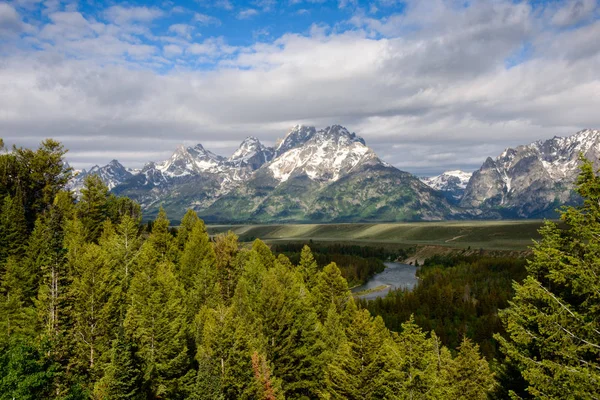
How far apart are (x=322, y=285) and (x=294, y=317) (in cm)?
2758

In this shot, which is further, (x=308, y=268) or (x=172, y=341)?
(x=308, y=268)

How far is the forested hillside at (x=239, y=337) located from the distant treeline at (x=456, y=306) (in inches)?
1965

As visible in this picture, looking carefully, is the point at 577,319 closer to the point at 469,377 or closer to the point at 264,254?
the point at 469,377

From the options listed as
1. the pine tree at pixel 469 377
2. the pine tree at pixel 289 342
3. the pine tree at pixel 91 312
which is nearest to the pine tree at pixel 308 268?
the pine tree at pixel 289 342

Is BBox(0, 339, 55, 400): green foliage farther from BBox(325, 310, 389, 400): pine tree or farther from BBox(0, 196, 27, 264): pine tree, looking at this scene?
BBox(0, 196, 27, 264): pine tree

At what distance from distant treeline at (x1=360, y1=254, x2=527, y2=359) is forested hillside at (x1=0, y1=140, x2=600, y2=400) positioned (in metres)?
49.9

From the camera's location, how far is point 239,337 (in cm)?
3953

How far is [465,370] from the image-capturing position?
46906 mm

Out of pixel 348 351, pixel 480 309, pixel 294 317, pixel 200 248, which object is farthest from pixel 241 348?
pixel 480 309

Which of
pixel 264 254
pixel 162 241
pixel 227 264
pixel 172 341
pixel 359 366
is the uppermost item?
pixel 162 241

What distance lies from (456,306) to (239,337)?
107m

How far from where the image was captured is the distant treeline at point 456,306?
10750 cm

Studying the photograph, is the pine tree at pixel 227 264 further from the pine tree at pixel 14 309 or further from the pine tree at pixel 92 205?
the pine tree at pixel 14 309

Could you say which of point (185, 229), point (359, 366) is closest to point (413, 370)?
point (359, 366)
